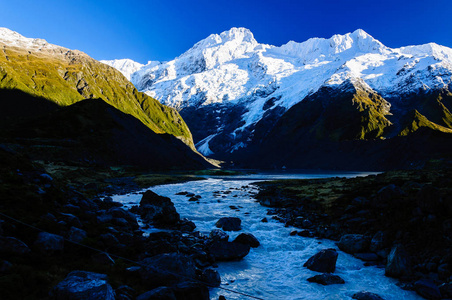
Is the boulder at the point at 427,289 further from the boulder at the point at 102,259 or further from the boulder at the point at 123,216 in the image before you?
the boulder at the point at 123,216

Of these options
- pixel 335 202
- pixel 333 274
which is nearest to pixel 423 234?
pixel 333 274

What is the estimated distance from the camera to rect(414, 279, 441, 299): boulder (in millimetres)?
12094

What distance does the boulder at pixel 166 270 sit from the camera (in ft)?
37.5

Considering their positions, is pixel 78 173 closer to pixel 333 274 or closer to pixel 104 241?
pixel 104 241

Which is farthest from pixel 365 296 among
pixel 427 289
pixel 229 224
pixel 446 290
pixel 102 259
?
pixel 229 224

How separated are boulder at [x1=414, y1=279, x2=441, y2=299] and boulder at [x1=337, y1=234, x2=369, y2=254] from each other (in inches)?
202

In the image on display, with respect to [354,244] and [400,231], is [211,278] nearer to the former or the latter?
[354,244]

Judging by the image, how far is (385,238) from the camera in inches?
719

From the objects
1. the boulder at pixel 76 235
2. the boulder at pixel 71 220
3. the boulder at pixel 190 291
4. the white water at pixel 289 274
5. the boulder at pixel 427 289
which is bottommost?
the white water at pixel 289 274

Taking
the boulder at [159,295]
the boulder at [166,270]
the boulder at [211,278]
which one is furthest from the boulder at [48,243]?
the boulder at [211,278]

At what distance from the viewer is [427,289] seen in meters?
12.4

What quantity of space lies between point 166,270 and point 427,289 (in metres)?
12.8

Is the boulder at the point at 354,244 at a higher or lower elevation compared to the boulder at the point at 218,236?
higher

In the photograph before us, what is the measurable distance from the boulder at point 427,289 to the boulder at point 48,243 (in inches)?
690
